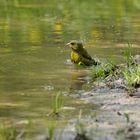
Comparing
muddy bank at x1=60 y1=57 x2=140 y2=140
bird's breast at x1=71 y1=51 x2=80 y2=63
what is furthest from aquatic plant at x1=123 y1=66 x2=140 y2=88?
bird's breast at x1=71 y1=51 x2=80 y2=63

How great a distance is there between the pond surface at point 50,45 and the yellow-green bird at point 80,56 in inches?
5.7

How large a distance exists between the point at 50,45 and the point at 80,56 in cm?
179

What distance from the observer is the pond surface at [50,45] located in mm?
6703

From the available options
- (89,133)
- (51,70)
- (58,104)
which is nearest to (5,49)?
(51,70)

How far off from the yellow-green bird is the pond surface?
14cm

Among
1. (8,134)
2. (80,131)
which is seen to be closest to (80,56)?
(80,131)

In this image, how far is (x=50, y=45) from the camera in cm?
1112

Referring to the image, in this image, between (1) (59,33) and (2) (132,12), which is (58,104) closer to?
(1) (59,33)

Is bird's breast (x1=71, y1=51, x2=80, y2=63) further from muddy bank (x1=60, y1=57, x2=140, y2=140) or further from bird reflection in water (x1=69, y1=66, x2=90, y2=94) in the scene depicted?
muddy bank (x1=60, y1=57, x2=140, y2=140)

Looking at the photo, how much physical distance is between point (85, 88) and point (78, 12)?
33.4 feet

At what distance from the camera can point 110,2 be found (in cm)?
2127

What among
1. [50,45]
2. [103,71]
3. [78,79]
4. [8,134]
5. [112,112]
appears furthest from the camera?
[50,45]

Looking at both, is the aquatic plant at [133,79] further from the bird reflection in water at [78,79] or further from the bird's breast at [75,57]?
the bird's breast at [75,57]

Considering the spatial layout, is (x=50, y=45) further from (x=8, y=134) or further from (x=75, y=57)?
(x=8, y=134)
